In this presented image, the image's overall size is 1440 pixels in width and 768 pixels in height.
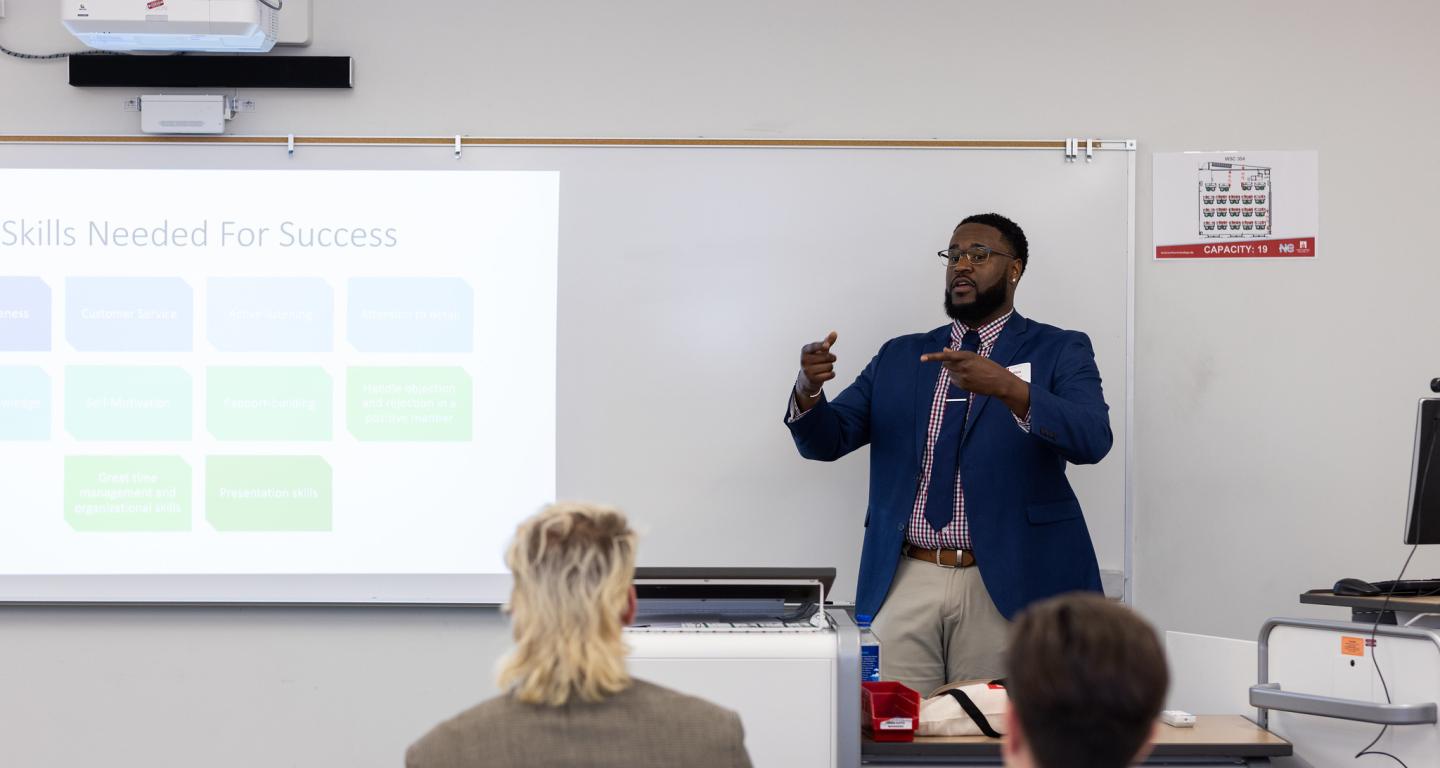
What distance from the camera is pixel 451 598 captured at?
3.62 metres

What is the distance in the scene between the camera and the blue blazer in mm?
2949

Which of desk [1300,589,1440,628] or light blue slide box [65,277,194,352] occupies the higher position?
light blue slide box [65,277,194,352]

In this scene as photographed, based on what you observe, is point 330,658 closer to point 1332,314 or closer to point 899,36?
point 899,36

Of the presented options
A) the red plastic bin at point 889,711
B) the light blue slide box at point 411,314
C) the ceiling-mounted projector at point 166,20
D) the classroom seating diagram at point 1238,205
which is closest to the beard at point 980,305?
the classroom seating diagram at point 1238,205

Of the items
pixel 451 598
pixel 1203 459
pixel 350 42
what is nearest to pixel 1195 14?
pixel 1203 459

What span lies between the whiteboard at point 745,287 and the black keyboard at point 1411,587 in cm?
107

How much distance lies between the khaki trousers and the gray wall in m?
0.93

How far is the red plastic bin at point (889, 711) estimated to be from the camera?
2.22m

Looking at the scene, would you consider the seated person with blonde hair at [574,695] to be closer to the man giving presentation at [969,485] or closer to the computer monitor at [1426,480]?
the man giving presentation at [969,485]

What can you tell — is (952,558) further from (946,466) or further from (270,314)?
(270,314)

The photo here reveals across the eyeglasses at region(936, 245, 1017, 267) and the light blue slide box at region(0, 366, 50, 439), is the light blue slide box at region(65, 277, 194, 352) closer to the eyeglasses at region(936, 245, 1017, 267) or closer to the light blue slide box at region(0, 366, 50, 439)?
the light blue slide box at region(0, 366, 50, 439)

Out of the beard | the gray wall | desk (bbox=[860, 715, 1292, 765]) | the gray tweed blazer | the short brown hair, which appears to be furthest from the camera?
the gray wall

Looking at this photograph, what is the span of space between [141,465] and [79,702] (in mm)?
749

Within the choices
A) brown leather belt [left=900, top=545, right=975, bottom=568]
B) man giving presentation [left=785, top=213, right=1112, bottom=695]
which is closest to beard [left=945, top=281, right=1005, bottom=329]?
man giving presentation [left=785, top=213, right=1112, bottom=695]
